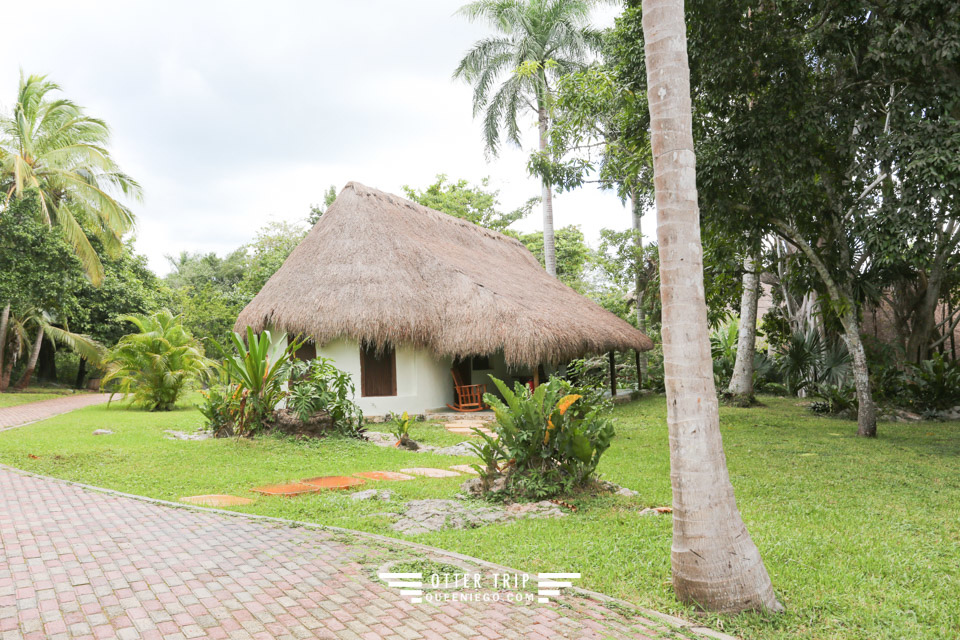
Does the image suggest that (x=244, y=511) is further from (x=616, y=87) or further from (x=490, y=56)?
(x=490, y=56)

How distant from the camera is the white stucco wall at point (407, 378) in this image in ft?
42.2

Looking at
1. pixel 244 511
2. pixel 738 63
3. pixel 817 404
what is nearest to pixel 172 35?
pixel 244 511

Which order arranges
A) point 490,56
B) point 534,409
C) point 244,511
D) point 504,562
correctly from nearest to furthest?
point 504,562, point 244,511, point 534,409, point 490,56

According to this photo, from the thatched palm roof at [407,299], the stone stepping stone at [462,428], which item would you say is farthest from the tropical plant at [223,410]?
the stone stepping stone at [462,428]

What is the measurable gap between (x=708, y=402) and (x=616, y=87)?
24.7 ft

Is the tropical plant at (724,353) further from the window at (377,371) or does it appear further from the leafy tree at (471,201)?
the leafy tree at (471,201)

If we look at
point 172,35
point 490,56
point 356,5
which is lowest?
point 356,5

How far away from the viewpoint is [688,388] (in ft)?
10.2

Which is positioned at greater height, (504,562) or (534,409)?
(534,409)

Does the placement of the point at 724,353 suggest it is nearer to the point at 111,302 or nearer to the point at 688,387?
the point at 688,387

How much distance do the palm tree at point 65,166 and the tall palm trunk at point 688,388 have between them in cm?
1833

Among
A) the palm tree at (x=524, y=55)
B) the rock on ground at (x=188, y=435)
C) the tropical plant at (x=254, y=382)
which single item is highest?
the palm tree at (x=524, y=55)

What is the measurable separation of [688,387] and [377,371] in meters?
10.6

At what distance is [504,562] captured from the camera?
3.64 meters
